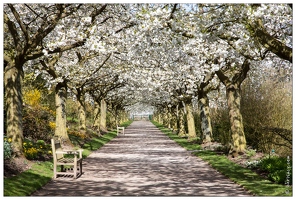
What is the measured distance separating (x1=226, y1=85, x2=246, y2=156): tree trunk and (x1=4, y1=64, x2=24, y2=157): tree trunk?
28.4 ft

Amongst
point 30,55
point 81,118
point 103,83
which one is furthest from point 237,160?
point 103,83

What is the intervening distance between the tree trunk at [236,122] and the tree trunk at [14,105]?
8645 mm

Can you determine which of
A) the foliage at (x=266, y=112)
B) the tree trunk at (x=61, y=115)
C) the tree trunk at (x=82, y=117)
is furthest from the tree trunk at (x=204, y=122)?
the tree trunk at (x=82, y=117)

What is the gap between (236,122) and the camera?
17.9 m

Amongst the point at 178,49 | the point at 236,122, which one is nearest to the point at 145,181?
the point at 178,49

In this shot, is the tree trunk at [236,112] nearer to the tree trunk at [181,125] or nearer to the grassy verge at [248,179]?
the grassy verge at [248,179]

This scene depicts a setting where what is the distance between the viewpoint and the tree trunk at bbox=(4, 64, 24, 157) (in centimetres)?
1448

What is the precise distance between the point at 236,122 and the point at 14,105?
908cm

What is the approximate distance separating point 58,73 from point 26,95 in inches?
379

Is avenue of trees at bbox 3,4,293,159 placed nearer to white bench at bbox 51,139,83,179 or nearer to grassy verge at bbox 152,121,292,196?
grassy verge at bbox 152,121,292,196

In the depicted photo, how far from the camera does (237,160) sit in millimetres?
16359

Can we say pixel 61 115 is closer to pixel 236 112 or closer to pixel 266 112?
pixel 236 112

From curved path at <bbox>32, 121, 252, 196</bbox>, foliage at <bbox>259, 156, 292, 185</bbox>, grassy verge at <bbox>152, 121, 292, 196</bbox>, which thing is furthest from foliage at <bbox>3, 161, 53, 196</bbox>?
foliage at <bbox>259, 156, 292, 185</bbox>

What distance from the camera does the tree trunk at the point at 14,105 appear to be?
47.5 ft
